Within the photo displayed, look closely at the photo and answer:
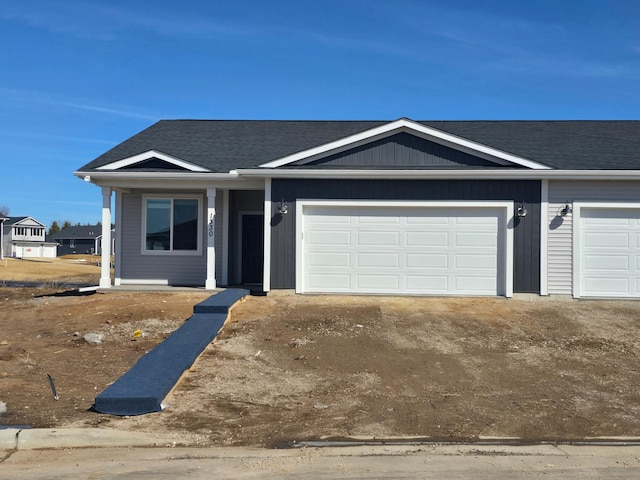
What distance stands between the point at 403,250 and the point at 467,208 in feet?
5.62

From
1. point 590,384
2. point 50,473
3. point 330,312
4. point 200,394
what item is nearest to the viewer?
point 50,473

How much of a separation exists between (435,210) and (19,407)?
9473 millimetres

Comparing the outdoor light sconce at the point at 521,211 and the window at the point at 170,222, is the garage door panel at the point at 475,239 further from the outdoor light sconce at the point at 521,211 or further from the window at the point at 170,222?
the window at the point at 170,222

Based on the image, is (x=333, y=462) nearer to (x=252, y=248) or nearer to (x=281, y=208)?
(x=281, y=208)

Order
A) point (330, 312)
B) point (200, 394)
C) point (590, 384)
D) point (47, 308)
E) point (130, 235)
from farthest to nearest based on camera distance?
point (130, 235)
point (47, 308)
point (330, 312)
point (590, 384)
point (200, 394)

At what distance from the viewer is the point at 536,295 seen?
43.4 ft

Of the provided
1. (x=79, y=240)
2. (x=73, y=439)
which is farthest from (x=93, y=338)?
(x=79, y=240)

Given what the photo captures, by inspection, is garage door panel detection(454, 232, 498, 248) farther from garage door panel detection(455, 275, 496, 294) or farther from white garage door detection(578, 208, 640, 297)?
white garage door detection(578, 208, 640, 297)

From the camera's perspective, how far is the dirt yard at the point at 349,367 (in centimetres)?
631

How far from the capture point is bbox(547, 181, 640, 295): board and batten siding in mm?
13266

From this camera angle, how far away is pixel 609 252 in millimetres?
13383

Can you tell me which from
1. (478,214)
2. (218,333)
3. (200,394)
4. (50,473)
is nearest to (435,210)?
(478,214)

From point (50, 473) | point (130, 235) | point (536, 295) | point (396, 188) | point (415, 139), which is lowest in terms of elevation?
point (50, 473)

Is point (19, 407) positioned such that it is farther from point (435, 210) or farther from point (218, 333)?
point (435, 210)
